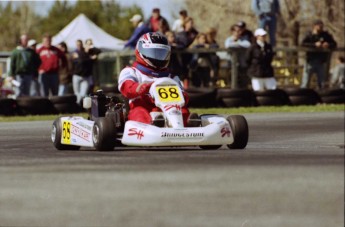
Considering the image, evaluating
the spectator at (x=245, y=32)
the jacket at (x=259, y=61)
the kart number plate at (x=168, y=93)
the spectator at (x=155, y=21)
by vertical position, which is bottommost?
the kart number plate at (x=168, y=93)

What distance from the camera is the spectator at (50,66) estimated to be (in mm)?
16469

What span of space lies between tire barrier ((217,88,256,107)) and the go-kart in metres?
7.14

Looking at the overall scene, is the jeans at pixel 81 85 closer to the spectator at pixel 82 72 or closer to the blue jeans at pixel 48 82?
the spectator at pixel 82 72

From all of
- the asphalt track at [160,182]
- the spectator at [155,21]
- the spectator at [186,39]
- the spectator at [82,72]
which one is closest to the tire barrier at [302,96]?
A: the spectator at [186,39]

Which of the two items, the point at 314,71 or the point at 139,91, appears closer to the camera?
the point at 139,91

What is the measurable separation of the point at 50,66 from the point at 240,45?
3172mm

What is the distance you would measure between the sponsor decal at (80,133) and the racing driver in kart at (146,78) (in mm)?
355

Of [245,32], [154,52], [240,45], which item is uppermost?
[245,32]

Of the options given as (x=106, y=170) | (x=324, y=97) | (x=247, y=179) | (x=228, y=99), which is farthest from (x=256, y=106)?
(x=247, y=179)

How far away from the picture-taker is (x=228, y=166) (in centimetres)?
613

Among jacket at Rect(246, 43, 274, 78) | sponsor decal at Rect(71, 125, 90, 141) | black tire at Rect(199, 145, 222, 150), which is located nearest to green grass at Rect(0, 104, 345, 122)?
jacket at Rect(246, 43, 274, 78)

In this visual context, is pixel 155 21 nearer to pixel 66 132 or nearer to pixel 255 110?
pixel 255 110

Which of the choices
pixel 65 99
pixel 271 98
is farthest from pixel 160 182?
pixel 271 98

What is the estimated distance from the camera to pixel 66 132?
328 inches
